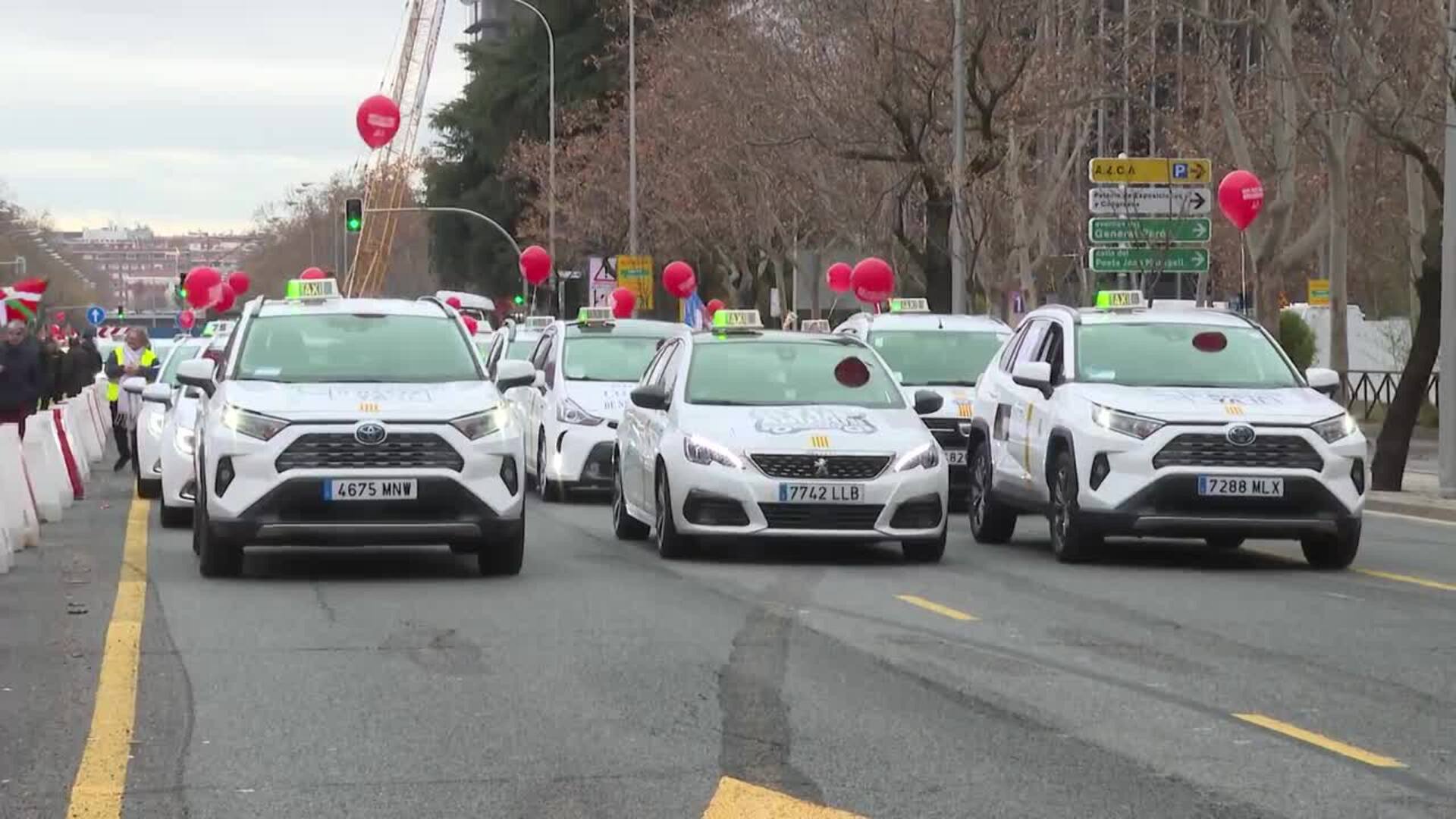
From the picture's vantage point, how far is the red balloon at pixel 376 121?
42438mm

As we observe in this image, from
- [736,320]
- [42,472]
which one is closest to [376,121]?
[42,472]

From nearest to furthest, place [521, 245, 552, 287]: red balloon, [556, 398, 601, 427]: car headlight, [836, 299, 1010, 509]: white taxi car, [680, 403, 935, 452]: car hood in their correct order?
[680, 403, 935, 452]: car hood → [836, 299, 1010, 509]: white taxi car → [556, 398, 601, 427]: car headlight → [521, 245, 552, 287]: red balloon

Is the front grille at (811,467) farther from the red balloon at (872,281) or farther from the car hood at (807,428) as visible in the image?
the red balloon at (872,281)

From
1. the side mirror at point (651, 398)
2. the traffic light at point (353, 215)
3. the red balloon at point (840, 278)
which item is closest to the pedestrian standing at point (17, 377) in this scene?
the side mirror at point (651, 398)

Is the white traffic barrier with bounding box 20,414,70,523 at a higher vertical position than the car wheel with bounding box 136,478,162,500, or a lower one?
higher

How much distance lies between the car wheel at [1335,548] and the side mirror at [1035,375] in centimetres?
193

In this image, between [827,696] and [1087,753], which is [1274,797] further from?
[827,696]

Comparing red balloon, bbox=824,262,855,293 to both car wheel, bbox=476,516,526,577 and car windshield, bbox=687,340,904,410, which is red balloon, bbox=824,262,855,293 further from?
car wheel, bbox=476,516,526,577

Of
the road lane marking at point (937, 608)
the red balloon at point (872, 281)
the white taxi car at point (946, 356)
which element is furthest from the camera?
the red balloon at point (872, 281)

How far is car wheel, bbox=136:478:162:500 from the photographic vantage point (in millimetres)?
24953

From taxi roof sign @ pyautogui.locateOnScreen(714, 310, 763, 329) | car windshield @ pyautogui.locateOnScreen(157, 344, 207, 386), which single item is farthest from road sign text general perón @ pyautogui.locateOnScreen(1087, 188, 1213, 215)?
taxi roof sign @ pyautogui.locateOnScreen(714, 310, 763, 329)

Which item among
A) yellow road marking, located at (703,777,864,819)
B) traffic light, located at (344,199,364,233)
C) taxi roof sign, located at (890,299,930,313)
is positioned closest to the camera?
yellow road marking, located at (703,777,864,819)

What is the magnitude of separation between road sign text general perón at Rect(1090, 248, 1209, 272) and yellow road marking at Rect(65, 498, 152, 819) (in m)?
18.2

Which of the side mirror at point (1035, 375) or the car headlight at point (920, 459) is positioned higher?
the side mirror at point (1035, 375)
